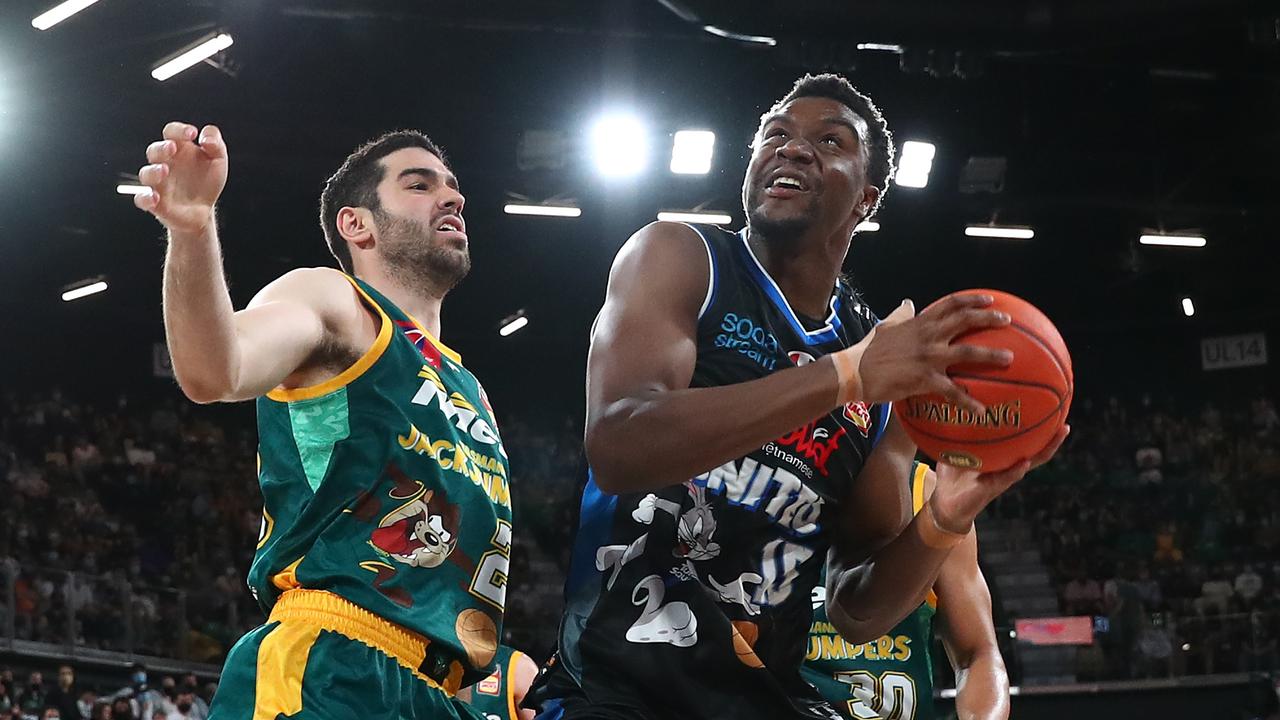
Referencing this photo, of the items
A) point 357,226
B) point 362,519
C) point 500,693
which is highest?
point 357,226

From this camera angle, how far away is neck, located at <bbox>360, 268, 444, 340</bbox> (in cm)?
419

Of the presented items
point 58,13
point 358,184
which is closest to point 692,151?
point 58,13

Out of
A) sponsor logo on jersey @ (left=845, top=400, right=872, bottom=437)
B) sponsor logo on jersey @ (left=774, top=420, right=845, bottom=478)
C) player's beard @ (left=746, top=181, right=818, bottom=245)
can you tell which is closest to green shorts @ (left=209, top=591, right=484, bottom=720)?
sponsor logo on jersey @ (left=774, top=420, right=845, bottom=478)

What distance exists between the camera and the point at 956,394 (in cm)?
246

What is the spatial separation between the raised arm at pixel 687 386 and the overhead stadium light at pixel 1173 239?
1662 centimetres

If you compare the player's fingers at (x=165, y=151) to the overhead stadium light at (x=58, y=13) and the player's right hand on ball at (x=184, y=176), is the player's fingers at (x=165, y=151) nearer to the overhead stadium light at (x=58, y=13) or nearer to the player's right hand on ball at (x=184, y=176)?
the player's right hand on ball at (x=184, y=176)

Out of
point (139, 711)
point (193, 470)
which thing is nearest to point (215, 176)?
point (139, 711)

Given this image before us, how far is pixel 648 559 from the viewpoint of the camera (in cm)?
299

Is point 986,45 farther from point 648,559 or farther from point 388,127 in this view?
point 648,559

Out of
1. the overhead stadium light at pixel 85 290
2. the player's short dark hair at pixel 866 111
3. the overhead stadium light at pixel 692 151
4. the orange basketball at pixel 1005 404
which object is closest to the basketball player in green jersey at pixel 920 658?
the player's short dark hair at pixel 866 111

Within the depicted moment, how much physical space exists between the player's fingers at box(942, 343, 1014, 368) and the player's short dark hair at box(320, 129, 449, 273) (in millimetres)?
2330

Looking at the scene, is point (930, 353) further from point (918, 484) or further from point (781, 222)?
Result: point (918, 484)

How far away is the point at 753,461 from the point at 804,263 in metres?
0.54

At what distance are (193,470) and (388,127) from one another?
6071 millimetres
